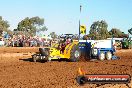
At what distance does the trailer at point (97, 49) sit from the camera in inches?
846


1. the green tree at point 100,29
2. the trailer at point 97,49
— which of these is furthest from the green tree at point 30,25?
the trailer at point 97,49

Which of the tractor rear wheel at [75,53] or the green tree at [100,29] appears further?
the green tree at [100,29]

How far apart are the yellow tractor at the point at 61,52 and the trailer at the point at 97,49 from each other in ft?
2.48

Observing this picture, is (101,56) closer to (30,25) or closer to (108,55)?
(108,55)

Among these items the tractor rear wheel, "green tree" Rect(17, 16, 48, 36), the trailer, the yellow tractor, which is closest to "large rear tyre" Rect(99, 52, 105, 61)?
the trailer

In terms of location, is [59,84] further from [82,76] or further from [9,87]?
[82,76]

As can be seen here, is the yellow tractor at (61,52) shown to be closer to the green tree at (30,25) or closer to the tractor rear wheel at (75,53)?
the tractor rear wheel at (75,53)

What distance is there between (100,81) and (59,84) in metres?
5.41

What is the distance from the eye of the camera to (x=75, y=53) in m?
20.6

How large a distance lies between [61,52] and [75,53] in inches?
35.2

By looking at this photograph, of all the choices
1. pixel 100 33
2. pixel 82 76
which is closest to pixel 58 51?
pixel 82 76

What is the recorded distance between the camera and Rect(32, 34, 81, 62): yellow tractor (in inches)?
789

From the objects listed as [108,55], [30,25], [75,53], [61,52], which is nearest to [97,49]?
[108,55]

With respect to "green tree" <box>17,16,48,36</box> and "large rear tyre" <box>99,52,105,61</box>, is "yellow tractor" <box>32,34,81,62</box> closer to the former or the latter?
"large rear tyre" <box>99,52,105,61</box>
